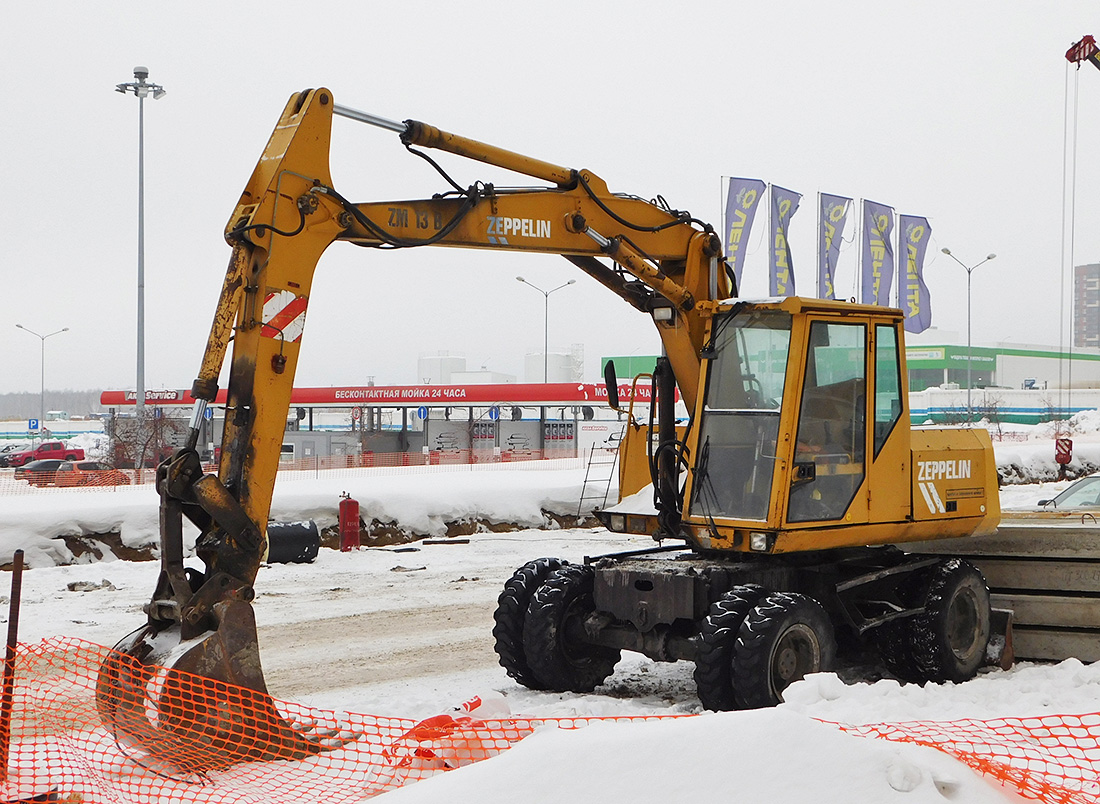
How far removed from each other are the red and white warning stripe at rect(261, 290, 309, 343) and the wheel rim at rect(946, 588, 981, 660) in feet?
17.9

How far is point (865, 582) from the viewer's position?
27.2 feet

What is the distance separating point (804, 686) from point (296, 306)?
3.73m

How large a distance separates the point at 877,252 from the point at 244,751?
32651 millimetres

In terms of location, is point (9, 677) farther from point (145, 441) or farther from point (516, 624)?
point (145, 441)

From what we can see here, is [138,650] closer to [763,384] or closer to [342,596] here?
[763,384]

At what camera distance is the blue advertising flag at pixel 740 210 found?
31.8m

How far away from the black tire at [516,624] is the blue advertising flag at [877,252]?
28.9 m

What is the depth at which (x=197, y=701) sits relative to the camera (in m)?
5.89

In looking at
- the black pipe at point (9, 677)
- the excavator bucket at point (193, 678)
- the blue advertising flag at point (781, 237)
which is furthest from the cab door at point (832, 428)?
the blue advertising flag at point (781, 237)

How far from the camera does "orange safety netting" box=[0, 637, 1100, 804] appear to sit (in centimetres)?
541

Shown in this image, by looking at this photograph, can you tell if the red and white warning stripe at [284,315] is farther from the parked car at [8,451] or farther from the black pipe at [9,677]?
the parked car at [8,451]

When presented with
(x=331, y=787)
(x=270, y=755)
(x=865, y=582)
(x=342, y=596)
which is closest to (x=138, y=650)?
(x=270, y=755)

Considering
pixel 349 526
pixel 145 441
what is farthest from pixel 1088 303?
pixel 349 526

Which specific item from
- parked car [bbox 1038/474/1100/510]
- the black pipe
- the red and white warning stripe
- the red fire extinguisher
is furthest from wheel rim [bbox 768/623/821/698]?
the red fire extinguisher
